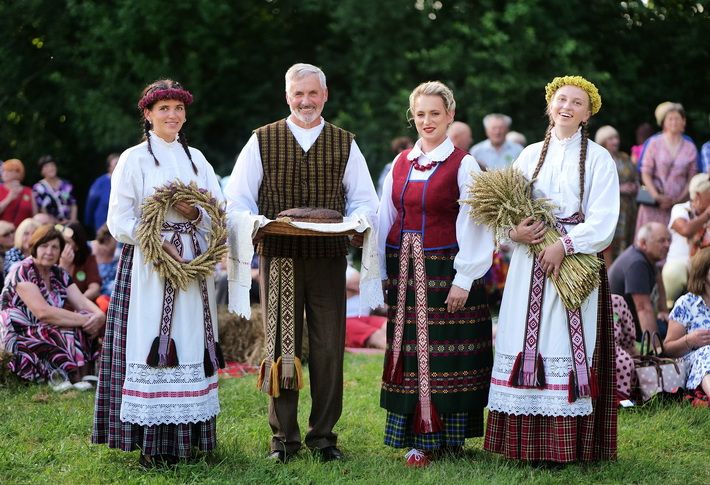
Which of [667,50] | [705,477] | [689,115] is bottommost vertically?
[705,477]

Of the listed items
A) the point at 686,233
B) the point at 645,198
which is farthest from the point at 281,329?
the point at 645,198

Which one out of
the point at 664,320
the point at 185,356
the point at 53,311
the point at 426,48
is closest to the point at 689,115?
the point at 426,48

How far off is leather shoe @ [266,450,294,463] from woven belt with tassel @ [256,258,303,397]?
33cm

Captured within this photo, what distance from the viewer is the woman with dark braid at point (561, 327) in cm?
521

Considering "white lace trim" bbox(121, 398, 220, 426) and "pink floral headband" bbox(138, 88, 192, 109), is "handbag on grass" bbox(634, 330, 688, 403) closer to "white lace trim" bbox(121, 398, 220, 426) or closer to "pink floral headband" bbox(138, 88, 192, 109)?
"white lace trim" bbox(121, 398, 220, 426)

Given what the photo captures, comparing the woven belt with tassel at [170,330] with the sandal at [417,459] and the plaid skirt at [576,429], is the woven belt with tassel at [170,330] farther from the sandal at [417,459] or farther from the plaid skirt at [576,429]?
the plaid skirt at [576,429]

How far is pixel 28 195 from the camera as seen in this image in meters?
11.0

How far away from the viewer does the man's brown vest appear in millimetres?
5406

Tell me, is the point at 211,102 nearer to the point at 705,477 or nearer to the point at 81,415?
the point at 81,415

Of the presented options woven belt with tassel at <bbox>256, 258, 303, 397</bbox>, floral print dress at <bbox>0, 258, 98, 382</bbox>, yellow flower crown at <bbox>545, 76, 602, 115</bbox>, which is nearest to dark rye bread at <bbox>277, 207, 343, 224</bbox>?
woven belt with tassel at <bbox>256, 258, 303, 397</bbox>

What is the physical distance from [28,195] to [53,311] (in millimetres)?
3971

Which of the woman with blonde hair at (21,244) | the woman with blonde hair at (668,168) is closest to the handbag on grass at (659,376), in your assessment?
the woman with blonde hair at (668,168)

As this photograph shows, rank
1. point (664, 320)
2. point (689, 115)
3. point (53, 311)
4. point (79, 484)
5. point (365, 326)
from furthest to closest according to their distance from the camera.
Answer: point (689, 115) < point (365, 326) < point (664, 320) < point (53, 311) < point (79, 484)

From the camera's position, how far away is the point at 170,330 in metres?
5.20
